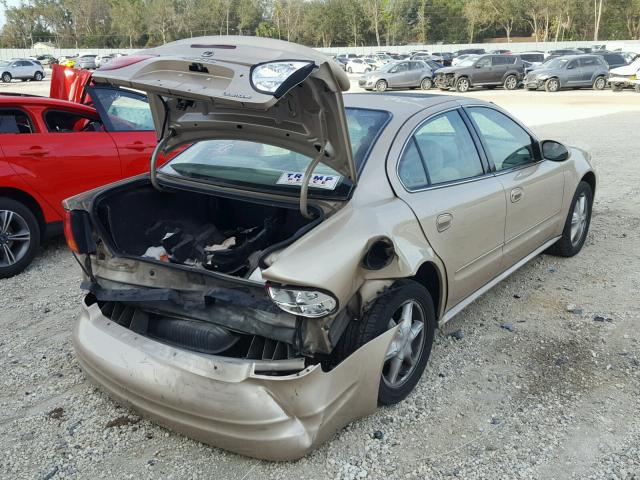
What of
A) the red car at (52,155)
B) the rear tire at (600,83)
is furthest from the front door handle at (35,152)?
the rear tire at (600,83)

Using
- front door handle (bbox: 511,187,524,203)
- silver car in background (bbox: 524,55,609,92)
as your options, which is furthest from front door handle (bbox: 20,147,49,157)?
silver car in background (bbox: 524,55,609,92)

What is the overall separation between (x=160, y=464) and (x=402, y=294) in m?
1.40

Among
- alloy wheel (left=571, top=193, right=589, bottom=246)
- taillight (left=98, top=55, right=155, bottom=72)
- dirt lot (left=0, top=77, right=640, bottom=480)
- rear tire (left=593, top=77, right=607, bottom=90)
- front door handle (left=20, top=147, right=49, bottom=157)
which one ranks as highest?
taillight (left=98, top=55, right=155, bottom=72)

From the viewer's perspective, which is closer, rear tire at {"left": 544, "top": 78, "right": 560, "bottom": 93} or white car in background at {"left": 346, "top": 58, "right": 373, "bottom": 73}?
rear tire at {"left": 544, "top": 78, "right": 560, "bottom": 93}

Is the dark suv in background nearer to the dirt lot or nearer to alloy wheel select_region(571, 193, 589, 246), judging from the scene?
alloy wheel select_region(571, 193, 589, 246)

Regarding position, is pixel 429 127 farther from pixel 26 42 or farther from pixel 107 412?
pixel 26 42

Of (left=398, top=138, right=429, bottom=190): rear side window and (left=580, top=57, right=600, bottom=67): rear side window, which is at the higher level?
(left=398, top=138, right=429, bottom=190): rear side window

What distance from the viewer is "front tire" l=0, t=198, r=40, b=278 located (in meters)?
5.18

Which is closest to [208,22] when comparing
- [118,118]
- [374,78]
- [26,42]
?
[26,42]

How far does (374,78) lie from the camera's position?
27.3 m

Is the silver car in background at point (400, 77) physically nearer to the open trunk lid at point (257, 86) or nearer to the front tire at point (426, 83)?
the front tire at point (426, 83)

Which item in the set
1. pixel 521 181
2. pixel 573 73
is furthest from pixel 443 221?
pixel 573 73

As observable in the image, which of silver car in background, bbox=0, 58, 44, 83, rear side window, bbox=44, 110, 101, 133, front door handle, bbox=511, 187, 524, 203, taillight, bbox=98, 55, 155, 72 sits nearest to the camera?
taillight, bbox=98, 55, 155, 72

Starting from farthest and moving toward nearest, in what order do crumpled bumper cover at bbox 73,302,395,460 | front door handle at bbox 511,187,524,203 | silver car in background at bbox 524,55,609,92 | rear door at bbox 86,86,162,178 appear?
silver car in background at bbox 524,55,609,92 → rear door at bbox 86,86,162,178 → front door handle at bbox 511,187,524,203 → crumpled bumper cover at bbox 73,302,395,460
